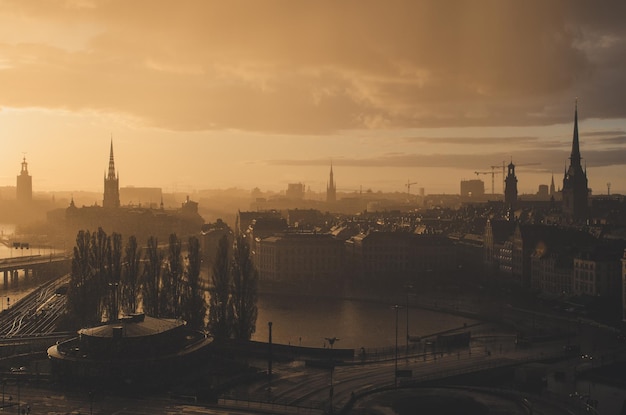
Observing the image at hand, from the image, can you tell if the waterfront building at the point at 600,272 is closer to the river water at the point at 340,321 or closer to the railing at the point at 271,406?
the river water at the point at 340,321

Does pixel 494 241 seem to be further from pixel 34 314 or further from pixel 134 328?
pixel 134 328

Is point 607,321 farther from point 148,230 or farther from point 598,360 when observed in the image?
point 148,230

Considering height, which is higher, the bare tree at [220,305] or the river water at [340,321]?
the bare tree at [220,305]

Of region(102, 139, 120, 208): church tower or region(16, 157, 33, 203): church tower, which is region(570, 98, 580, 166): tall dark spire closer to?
region(102, 139, 120, 208): church tower

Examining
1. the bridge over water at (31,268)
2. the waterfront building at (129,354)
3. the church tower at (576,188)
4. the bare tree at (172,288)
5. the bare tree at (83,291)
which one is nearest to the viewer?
the waterfront building at (129,354)

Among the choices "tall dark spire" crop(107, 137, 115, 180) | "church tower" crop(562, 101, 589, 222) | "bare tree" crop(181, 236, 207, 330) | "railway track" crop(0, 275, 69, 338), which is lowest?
"railway track" crop(0, 275, 69, 338)

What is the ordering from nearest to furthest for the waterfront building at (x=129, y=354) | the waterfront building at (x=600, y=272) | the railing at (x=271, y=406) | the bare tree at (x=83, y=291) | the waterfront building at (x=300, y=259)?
the railing at (x=271, y=406) < the waterfront building at (x=129, y=354) < the bare tree at (x=83, y=291) < the waterfront building at (x=600, y=272) < the waterfront building at (x=300, y=259)

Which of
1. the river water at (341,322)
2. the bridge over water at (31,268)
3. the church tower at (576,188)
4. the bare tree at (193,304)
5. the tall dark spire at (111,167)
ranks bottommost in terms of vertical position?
the river water at (341,322)

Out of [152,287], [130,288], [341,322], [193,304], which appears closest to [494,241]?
[341,322]

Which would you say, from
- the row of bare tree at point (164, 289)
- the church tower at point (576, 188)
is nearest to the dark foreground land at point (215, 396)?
the row of bare tree at point (164, 289)

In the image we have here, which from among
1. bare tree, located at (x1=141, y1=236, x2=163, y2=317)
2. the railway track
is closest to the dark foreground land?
bare tree, located at (x1=141, y1=236, x2=163, y2=317)

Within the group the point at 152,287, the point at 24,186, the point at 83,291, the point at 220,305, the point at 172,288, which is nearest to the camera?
the point at 220,305

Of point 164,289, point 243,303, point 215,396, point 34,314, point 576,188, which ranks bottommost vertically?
point 34,314
